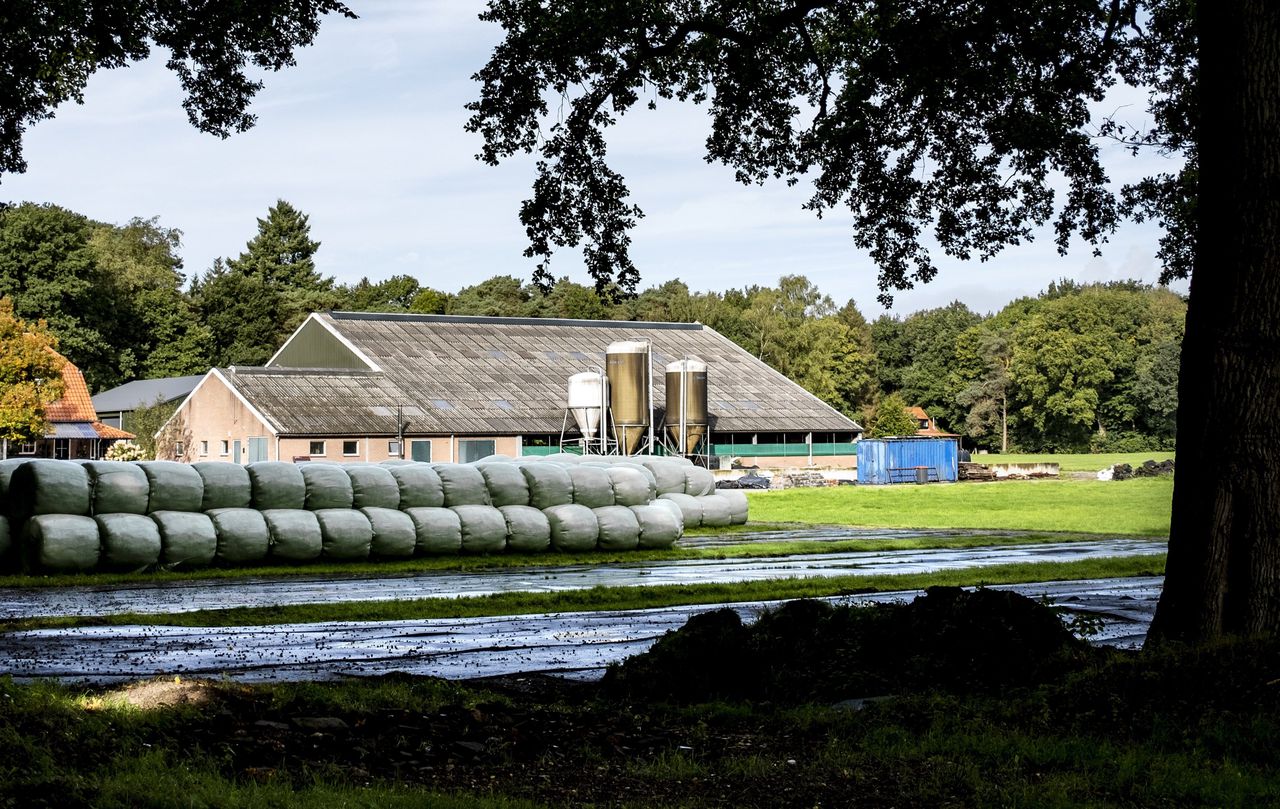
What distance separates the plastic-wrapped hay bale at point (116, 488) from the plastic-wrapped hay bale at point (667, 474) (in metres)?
13.6

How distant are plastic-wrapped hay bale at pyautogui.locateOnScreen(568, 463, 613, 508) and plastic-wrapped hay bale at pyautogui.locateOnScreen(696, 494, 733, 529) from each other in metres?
7.03

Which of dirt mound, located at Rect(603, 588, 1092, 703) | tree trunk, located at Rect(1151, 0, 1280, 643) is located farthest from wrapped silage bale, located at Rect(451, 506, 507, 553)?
tree trunk, located at Rect(1151, 0, 1280, 643)

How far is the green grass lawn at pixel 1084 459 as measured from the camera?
8669cm

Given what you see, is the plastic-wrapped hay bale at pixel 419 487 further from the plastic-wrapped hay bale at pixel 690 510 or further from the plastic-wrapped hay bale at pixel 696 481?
the plastic-wrapped hay bale at pixel 696 481

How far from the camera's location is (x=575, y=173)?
51.1 ft

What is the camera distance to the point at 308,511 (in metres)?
23.4

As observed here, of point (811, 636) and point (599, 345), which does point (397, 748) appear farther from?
point (599, 345)

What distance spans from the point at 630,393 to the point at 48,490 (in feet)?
155

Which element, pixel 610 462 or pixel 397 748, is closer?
pixel 397 748

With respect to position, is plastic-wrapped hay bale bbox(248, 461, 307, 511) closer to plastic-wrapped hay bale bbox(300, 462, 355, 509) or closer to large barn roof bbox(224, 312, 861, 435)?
plastic-wrapped hay bale bbox(300, 462, 355, 509)

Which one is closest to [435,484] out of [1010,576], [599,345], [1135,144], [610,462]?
[610,462]

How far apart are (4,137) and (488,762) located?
11.4 meters

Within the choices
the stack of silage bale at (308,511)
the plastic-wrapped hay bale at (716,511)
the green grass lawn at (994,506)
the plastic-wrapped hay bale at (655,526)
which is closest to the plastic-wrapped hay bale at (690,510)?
the plastic-wrapped hay bale at (716,511)

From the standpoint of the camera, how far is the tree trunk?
A: 32.3 feet
